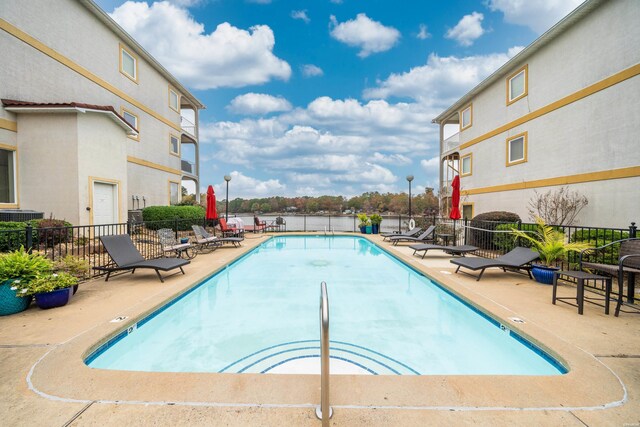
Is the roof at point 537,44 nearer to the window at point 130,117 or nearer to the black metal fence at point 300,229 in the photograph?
the black metal fence at point 300,229

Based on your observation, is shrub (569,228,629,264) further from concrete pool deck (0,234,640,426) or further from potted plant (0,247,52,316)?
potted plant (0,247,52,316)

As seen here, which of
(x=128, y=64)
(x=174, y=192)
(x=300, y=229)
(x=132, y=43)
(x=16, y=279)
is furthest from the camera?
(x=300, y=229)

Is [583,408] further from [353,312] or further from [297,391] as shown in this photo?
[353,312]

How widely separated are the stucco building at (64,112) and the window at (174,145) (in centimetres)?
414

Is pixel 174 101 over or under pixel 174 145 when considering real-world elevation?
over

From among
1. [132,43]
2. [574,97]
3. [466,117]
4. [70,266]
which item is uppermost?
[132,43]

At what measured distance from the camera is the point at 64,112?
971 centimetres

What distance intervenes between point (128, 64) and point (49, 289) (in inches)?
596

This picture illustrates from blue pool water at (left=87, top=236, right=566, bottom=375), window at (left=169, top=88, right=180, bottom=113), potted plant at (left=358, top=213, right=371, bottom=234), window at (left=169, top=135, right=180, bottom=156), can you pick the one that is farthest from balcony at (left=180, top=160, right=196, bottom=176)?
blue pool water at (left=87, top=236, right=566, bottom=375)

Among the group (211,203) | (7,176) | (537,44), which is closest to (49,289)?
(7,176)

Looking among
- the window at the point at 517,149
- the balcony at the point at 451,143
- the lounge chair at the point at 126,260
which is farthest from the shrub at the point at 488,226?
the lounge chair at the point at 126,260

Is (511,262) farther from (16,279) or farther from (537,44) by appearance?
(537,44)

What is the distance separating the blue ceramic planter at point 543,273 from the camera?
5977 millimetres

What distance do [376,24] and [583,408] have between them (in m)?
18.8
